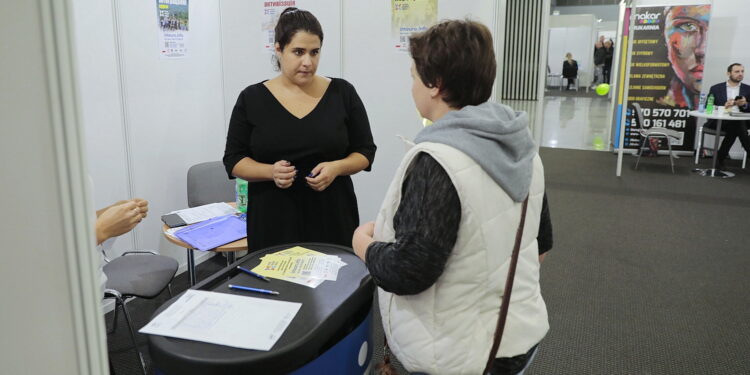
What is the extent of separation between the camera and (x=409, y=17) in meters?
3.51

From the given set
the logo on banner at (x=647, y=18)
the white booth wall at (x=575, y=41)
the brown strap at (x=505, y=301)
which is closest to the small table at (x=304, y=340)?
the brown strap at (x=505, y=301)

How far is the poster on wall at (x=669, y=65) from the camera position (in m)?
8.00

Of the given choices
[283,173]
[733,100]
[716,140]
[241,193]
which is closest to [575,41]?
[733,100]

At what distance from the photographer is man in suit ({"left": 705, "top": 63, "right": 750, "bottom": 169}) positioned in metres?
7.38

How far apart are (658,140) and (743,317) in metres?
5.69

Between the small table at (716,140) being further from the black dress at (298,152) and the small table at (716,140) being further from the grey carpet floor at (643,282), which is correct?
the black dress at (298,152)

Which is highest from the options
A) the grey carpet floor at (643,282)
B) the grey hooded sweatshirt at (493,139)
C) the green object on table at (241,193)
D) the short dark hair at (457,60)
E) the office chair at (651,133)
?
the short dark hair at (457,60)

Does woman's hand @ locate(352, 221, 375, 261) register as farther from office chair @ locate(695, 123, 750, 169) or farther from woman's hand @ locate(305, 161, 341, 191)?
office chair @ locate(695, 123, 750, 169)

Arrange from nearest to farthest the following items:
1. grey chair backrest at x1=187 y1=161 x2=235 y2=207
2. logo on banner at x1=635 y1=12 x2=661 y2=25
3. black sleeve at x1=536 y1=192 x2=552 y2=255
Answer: black sleeve at x1=536 y1=192 x2=552 y2=255 → grey chair backrest at x1=187 y1=161 x2=235 y2=207 → logo on banner at x1=635 y1=12 x2=661 y2=25

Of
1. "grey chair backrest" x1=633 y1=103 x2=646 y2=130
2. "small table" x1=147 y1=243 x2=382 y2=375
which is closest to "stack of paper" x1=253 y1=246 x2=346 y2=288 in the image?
"small table" x1=147 y1=243 x2=382 y2=375

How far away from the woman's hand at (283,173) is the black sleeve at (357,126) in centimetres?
30

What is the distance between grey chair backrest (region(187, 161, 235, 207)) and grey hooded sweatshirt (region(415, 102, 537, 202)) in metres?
2.73

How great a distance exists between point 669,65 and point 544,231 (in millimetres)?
8030

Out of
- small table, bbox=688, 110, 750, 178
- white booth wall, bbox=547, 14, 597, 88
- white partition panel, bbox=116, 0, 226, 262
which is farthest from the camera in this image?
white booth wall, bbox=547, 14, 597, 88
